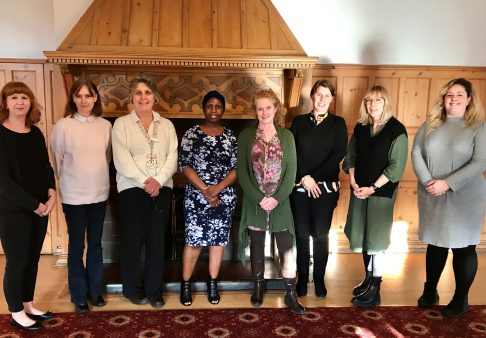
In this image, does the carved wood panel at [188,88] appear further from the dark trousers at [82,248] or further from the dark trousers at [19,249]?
the dark trousers at [19,249]

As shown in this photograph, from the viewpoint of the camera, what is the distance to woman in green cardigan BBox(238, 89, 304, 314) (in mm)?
2654

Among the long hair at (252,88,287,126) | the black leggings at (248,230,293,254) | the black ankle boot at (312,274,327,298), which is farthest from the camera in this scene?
the black ankle boot at (312,274,327,298)

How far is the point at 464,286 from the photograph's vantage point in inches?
105

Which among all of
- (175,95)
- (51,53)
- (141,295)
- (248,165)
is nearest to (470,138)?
(248,165)

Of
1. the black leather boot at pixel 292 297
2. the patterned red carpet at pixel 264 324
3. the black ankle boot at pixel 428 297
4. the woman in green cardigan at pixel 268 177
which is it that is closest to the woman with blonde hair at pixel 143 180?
the patterned red carpet at pixel 264 324

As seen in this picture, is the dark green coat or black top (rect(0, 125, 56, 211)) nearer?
black top (rect(0, 125, 56, 211))

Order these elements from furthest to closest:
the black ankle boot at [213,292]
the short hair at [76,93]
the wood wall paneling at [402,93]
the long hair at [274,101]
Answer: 1. the wood wall paneling at [402,93]
2. the black ankle boot at [213,292]
3. the long hair at [274,101]
4. the short hair at [76,93]

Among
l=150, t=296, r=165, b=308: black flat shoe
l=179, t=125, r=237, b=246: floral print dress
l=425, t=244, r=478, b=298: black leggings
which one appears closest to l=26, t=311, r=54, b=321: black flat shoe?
l=150, t=296, r=165, b=308: black flat shoe

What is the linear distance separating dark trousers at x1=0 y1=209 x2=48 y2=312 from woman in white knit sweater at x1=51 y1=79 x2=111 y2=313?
0.21m

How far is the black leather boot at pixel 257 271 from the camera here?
278 cm

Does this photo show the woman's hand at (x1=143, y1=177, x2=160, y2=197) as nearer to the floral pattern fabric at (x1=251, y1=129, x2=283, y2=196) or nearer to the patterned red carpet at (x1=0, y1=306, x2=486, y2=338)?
the floral pattern fabric at (x1=251, y1=129, x2=283, y2=196)

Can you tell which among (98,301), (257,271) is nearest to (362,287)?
(257,271)

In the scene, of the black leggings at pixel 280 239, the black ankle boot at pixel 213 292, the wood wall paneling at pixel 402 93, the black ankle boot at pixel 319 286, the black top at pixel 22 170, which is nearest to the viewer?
the black top at pixel 22 170

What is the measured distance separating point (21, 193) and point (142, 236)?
752 millimetres
